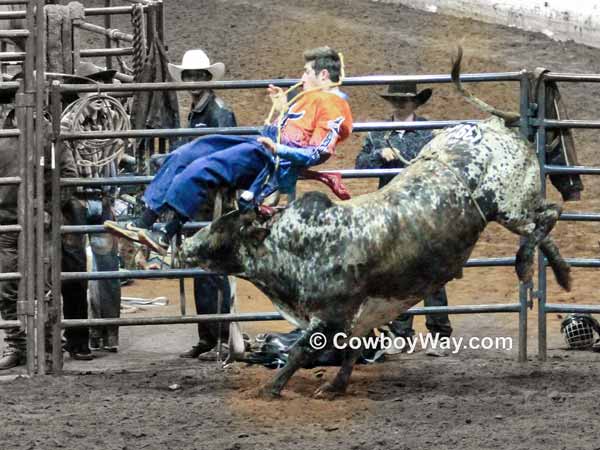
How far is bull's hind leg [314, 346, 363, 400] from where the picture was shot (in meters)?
8.39

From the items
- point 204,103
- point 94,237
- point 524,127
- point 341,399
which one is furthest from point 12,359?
point 524,127

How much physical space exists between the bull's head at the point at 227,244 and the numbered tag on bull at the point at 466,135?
3.58 feet

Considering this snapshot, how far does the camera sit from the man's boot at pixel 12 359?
31.4ft

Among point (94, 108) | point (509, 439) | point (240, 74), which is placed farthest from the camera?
point (240, 74)

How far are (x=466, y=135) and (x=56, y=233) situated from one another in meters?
2.45

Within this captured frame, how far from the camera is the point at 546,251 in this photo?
8859mm

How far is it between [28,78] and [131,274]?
4.11ft

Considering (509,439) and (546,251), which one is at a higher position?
(546,251)

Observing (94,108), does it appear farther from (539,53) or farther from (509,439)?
(539,53)

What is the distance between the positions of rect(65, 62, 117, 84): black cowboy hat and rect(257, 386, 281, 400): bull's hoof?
9.49 feet

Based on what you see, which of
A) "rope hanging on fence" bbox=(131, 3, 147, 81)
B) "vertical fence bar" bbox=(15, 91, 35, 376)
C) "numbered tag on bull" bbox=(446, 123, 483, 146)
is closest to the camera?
"numbered tag on bull" bbox=(446, 123, 483, 146)

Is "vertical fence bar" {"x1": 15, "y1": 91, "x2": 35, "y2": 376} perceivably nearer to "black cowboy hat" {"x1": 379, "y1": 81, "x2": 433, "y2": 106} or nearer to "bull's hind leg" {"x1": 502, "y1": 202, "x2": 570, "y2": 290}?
"black cowboy hat" {"x1": 379, "y1": 81, "x2": 433, "y2": 106}

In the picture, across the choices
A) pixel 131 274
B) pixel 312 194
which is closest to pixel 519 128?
pixel 312 194

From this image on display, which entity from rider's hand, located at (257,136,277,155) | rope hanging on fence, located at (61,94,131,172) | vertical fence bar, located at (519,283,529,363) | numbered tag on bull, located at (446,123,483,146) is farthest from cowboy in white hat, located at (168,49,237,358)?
vertical fence bar, located at (519,283,529,363)
